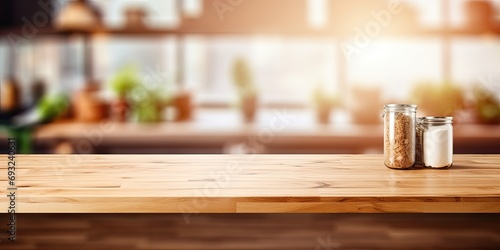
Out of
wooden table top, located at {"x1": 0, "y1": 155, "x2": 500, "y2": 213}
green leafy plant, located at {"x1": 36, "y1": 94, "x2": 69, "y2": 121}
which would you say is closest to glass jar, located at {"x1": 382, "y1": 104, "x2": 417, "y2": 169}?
wooden table top, located at {"x1": 0, "y1": 155, "x2": 500, "y2": 213}

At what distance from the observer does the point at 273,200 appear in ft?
4.75

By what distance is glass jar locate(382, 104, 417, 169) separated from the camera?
1.78 metres

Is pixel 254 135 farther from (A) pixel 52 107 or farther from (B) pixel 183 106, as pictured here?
Answer: (A) pixel 52 107

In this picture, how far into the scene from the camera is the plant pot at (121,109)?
393 cm

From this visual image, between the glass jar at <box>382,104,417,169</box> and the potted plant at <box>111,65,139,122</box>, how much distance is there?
238 cm

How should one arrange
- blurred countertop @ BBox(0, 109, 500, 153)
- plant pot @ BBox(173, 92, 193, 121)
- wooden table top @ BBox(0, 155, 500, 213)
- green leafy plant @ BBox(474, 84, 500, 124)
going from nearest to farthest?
wooden table top @ BBox(0, 155, 500, 213)
blurred countertop @ BBox(0, 109, 500, 153)
green leafy plant @ BBox(474, 84, 500, 124)
plant pot @ BBox(173, 92, 193, 121)

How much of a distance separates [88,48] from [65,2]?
0.33 metres

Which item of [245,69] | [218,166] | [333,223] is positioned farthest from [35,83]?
[218,166]

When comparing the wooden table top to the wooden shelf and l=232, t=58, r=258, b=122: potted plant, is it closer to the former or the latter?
l=232, t=58, r=258, b=122: potted plant

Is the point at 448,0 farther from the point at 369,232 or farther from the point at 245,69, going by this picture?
A: the point at 369,232

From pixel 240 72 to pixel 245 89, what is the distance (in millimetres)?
114

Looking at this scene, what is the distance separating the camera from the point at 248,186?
158 centimetres

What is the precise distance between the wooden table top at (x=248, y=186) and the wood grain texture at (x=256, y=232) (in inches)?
50.9

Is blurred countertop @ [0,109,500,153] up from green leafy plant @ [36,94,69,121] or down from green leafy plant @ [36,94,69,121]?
down
